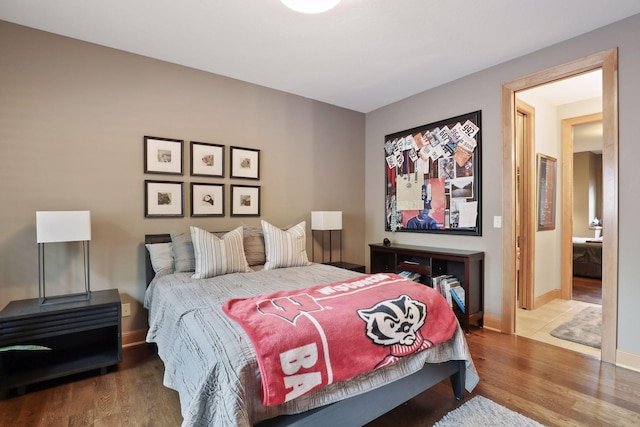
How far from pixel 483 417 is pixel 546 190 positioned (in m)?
3.37

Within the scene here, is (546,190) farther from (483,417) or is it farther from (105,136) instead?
(105,136)

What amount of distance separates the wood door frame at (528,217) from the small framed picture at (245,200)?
3.25 meters

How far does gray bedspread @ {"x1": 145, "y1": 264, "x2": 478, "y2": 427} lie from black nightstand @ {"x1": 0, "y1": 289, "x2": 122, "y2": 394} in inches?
15.0

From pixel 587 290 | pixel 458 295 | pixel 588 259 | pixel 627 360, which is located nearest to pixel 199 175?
pixel 458 295

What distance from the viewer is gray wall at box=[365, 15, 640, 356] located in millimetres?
2381

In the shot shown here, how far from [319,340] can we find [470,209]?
2.64 m

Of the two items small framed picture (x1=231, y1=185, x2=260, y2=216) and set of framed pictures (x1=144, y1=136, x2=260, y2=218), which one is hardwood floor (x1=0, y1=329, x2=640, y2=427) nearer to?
set of framed pictures (x1=144, y1=136, x2=260, y2=218)

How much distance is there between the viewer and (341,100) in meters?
4.12

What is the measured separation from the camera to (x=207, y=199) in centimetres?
327

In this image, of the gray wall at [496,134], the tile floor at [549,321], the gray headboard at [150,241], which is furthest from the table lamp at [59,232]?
the tile floor at [549,321]

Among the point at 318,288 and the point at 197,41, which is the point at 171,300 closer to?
the point at 318,288

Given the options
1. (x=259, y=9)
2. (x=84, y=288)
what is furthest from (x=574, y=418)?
(x=84, y=288)

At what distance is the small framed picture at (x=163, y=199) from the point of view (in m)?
2.95

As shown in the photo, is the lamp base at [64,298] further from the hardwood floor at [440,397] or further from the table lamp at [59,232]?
the hardwood floor at [440,397]
